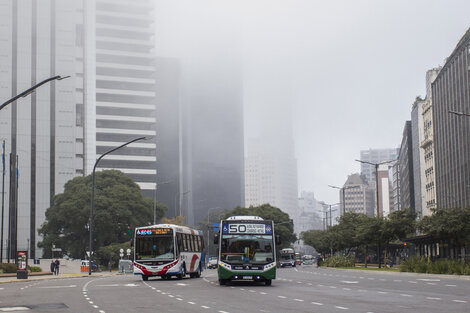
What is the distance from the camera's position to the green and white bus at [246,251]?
32.2 m

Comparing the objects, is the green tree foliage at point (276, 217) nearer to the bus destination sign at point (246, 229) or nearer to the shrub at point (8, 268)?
the shrub at point (8, 268)

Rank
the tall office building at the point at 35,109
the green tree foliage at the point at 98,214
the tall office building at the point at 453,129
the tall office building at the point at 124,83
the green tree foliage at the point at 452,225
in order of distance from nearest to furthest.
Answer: the green tree foliage at the point at 452,225 → the tall office building at the point at 453,129 → the green tree foliage at the point at 98,214 → the tall office building at the point at 35,109 → the tall office building at the point at 124,83

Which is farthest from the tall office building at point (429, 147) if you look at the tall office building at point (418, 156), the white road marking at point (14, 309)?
the white road marking at point (14, 309)

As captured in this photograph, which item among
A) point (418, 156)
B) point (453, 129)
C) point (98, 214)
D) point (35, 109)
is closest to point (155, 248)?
point (98, 214)

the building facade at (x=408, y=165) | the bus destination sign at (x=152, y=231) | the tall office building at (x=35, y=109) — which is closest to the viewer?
the bus destination sign at (x=152, y=231)

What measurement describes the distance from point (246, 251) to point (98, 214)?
60246 millimetres

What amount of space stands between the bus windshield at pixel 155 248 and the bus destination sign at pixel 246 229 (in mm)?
7762

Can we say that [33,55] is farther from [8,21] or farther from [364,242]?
[364,242]

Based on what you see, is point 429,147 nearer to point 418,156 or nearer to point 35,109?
point 418,156

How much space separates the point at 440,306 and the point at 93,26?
13695 centimetres

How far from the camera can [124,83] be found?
15338 centimetres

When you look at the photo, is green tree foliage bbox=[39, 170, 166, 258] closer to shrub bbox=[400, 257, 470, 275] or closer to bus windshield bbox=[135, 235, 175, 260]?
shrub bbox=[400, 257, 470, 275]

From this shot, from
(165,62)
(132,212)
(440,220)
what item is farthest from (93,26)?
(440,220)

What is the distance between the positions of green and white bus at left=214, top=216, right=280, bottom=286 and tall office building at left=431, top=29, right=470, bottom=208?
176ft
